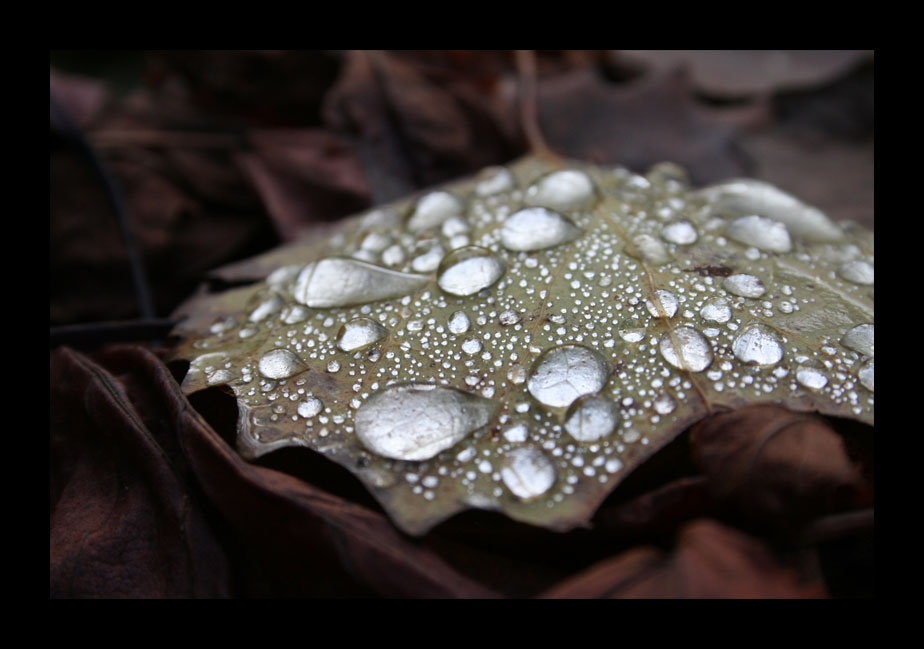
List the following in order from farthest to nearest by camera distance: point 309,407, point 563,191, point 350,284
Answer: point 563,191 < point 350,284 < point 309,407

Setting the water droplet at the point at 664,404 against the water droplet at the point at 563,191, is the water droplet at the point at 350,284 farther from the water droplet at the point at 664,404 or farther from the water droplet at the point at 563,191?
the water droplet at the point at 664,404

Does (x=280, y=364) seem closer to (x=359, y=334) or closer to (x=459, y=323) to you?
(x=359, y=334)

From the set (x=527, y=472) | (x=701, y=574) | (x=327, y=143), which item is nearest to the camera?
(x=701, y=574)

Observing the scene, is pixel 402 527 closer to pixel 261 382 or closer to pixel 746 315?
pixel 261 382

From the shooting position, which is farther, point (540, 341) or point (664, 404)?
point (540, 341)

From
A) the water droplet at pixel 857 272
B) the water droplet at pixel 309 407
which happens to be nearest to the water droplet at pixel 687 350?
the water droplet at pixel 857 272

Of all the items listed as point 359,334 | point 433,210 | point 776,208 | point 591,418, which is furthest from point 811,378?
point 433,210

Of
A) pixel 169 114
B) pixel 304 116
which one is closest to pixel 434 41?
pixel 304 116
